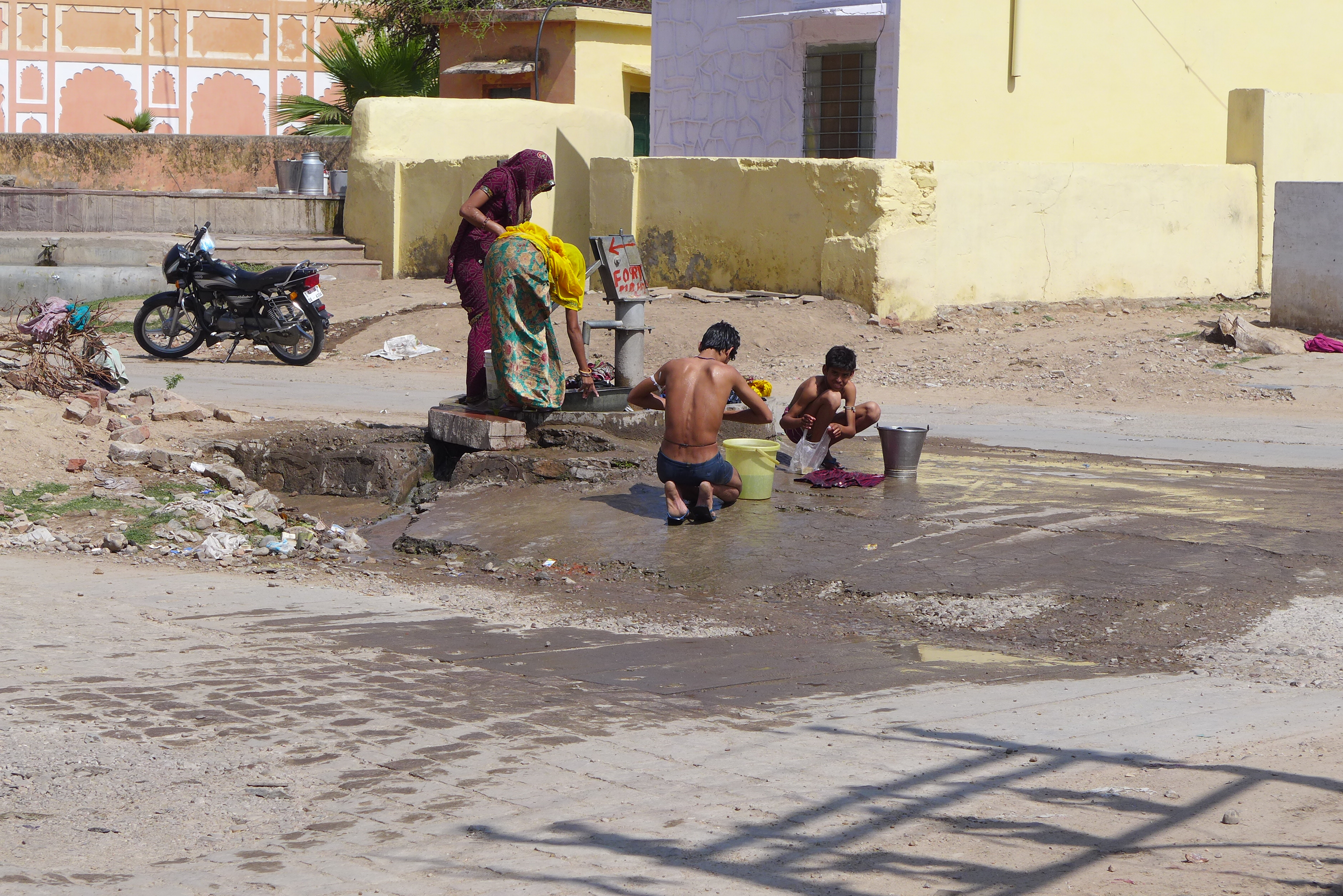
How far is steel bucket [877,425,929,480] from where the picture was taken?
815cm

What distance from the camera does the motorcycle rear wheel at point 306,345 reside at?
13953 mm

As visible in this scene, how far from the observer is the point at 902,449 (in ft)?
26.9

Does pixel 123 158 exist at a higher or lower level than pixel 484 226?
higher

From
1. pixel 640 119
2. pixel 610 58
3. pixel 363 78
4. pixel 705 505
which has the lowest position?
pixel 705 505

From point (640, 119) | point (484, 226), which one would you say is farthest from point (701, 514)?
point (640, 119)

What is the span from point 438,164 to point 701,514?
12132 mm

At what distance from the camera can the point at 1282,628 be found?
214 inches

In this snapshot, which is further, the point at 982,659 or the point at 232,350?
the point at 232,350

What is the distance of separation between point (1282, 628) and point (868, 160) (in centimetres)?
1041

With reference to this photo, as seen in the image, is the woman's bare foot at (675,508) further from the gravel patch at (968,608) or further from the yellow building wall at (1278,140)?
the yellow building wall at (1278,140)

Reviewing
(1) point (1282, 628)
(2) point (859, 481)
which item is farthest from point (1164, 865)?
(2) point (859, 481)

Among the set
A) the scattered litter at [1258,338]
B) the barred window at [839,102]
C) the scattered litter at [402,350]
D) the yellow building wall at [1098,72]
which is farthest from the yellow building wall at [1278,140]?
the scattered litter at [402,350]

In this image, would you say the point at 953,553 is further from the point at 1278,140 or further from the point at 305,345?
the point at 1278,140

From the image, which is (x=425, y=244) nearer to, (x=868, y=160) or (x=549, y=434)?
(x=868, y=160)
